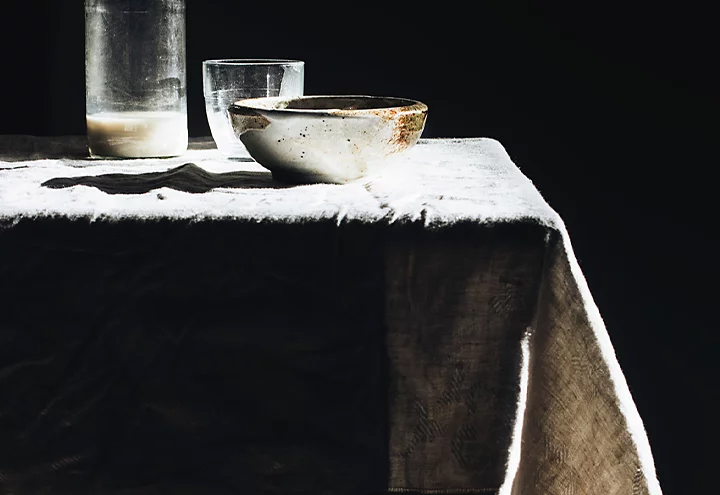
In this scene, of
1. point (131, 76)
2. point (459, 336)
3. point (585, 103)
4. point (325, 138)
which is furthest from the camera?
point (585, 103)

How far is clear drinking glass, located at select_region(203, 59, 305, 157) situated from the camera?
1.04 metres

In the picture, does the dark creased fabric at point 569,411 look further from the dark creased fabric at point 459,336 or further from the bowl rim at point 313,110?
the bowl rim at point 313,110

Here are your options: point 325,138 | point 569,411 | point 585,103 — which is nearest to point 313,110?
point 325,138

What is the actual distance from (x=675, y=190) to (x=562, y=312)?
0.98m

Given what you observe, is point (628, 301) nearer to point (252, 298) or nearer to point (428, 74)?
point (428, 74)

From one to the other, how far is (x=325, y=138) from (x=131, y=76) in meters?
0.29

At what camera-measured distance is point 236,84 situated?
104 cm

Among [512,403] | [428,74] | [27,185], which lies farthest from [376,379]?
[428,74]

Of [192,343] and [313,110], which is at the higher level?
[313,110]

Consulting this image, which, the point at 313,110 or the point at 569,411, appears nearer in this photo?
the point at 569,411

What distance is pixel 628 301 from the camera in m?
1.63

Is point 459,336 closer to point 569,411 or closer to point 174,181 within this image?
point 569,411

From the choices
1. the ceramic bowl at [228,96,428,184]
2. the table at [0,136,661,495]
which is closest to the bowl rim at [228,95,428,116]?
the ceramic bowl at [228,96,428,184]

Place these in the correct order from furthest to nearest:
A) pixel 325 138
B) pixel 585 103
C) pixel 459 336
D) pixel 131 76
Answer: pixel 585 103 < pixel 131 76 < pixel 325 138 < pixel 459 336
